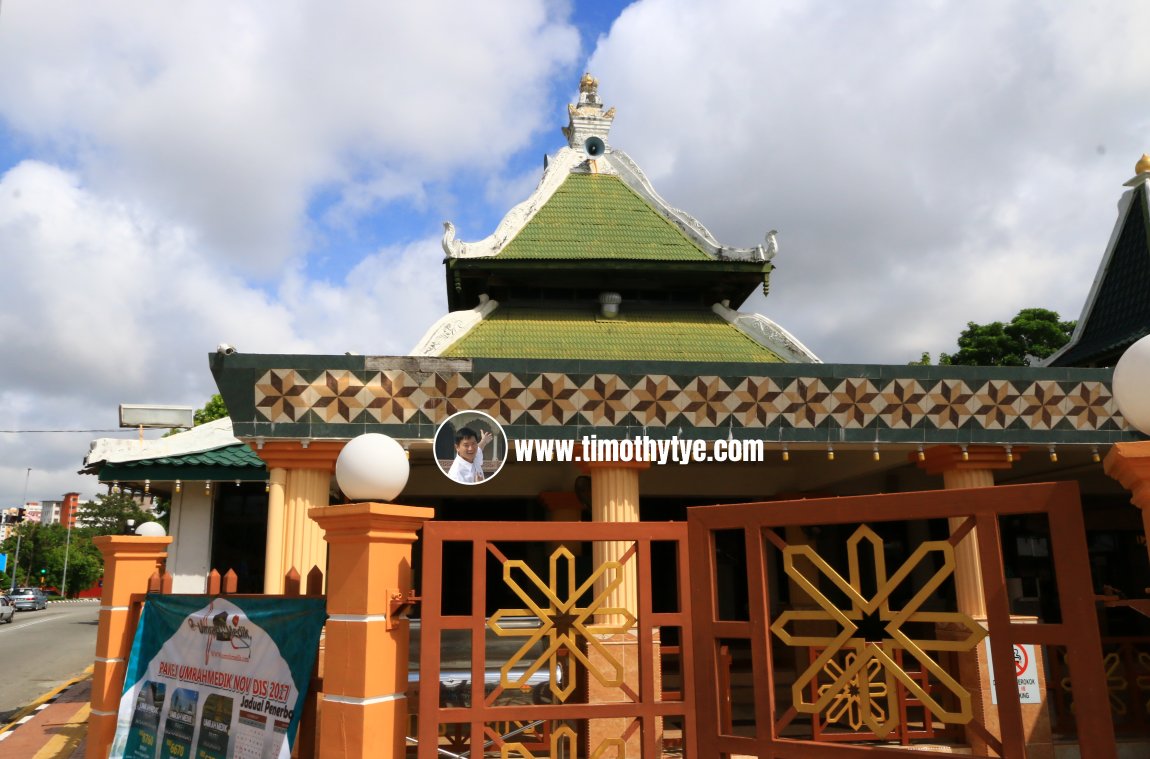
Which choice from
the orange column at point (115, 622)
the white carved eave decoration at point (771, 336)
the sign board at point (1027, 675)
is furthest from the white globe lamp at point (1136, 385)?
the white carved eave decoration at point (771, 336)

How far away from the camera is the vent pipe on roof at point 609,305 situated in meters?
13.0

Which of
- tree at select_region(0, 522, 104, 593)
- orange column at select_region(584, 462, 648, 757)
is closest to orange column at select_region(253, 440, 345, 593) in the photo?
orange column at select_region(584, 462, 648, 757)

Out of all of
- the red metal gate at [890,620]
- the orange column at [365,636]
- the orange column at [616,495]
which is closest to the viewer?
the red metal gate at [890,620]

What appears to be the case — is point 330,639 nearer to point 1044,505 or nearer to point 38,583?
point 1044,505

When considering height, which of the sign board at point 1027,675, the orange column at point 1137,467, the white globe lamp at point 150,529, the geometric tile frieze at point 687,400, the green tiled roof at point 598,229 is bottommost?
the sign board at point 1027,675

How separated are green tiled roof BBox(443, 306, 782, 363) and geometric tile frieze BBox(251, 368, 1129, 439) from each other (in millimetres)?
1992

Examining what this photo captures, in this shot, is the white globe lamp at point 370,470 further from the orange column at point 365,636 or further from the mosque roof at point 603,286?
the mosque roof at point 603,286

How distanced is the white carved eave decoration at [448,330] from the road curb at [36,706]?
7.06 m

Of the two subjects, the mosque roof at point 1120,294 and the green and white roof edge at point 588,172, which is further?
the mosque roof at point 1120,294

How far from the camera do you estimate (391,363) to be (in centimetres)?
920

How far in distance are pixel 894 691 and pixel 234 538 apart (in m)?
12.6

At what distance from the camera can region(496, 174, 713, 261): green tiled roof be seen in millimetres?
13180

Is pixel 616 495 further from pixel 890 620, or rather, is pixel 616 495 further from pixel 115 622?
pixel 890 620

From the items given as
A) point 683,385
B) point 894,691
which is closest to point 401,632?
point 894,691
